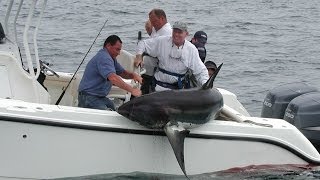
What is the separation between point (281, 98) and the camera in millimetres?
11172

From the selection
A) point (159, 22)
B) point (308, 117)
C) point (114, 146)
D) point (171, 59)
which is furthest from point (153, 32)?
A: point (114, 146)

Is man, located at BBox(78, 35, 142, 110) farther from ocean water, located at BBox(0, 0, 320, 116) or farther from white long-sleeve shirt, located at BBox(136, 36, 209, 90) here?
ocean water, located at BBox(0, 0, 320, 116)

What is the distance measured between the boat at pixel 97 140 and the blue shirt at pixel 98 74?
51cm

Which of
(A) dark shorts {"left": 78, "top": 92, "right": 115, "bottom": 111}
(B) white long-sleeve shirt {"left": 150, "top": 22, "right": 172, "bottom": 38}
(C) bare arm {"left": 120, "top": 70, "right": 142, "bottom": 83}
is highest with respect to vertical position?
(B) white long-sleeve shirt {"left": 150, "top": 22, "right": 172, "bottom": 38}

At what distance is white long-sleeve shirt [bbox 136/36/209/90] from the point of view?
973 centimetres

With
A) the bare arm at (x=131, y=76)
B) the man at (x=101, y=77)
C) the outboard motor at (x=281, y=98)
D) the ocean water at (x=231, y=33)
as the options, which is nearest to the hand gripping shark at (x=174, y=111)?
the man at (x=101, y=77)

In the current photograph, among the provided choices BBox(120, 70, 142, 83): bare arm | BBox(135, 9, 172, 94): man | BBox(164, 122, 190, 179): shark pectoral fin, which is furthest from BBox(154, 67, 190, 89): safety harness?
BBox(164, 122, 190, 179): shark pectoral fin

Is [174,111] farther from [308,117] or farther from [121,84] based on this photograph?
[308,117]

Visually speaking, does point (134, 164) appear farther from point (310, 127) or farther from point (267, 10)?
point (267, 10)

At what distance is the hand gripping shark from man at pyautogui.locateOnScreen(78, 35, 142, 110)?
41 cm

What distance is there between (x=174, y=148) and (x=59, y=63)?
10752 millimetres

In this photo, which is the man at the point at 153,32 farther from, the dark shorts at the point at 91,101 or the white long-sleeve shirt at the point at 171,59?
the dark shorts at the point at 91,101

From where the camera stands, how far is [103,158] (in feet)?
28.9

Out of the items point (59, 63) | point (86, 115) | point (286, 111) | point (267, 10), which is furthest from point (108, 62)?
point (267, 10)
